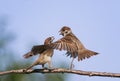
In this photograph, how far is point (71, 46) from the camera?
6152mm

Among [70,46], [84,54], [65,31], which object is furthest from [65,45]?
[65,31]

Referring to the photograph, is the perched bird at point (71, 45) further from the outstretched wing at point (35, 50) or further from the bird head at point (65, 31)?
the outstretched wing at point (35, 50)

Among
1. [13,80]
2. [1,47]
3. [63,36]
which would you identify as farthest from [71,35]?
[1,47]

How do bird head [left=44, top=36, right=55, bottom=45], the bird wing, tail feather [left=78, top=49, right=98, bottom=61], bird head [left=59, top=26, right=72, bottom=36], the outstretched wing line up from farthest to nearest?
bird head [left=59, top=26, right=72, bottom=36] < tail feather [left=78, top=49, right=98, bottom=61] < bird head [left=44, top=36, right=55, bottom=45] < the bird wing < the outstretched wing

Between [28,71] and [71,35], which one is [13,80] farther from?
[28,71]

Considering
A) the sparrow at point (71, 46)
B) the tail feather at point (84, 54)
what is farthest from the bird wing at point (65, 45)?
the tail feather at point (84, 54)

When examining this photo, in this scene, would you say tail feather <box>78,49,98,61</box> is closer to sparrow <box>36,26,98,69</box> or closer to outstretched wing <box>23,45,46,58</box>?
sparrow <box>36,26,98,69</box>

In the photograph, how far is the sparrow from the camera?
5.86 m

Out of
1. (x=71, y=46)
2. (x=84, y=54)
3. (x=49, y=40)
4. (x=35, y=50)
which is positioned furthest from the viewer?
(x=84, y=54)

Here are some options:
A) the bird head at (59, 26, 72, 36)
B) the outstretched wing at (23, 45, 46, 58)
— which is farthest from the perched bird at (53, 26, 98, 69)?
the outstretched wing at (23, 45, 46, 58)

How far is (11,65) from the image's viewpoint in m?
17.2

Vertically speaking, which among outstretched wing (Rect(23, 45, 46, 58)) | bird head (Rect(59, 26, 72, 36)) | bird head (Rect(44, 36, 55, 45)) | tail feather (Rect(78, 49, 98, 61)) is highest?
bird head (Rect(59, 26, 72, 36))

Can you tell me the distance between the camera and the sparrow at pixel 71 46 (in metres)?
5.86

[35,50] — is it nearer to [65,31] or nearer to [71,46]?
[71,46]
